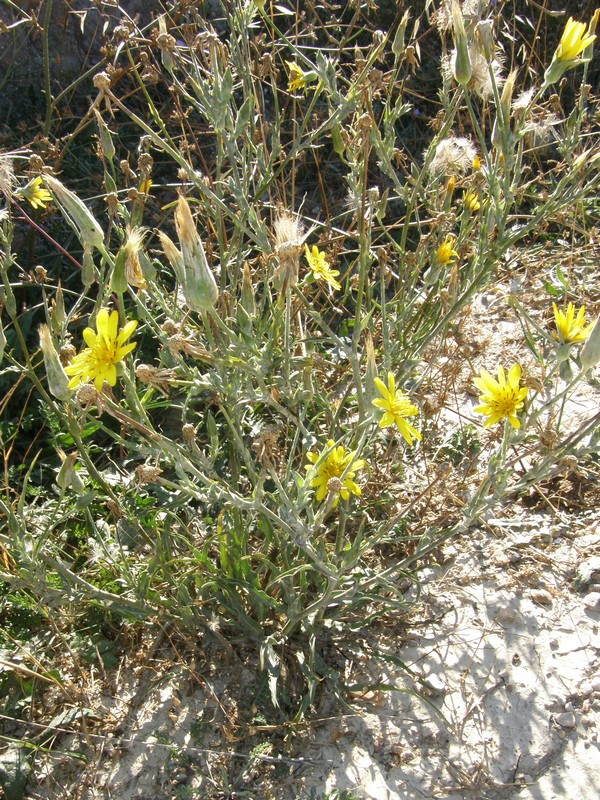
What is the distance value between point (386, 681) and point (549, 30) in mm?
3925

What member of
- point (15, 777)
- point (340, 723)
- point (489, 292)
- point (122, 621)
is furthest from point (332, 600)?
point (489, 292)

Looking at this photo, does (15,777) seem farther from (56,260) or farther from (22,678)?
(56,260)

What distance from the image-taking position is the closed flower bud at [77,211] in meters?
1.58

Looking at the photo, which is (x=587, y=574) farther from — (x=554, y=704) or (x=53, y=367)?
(x=53, y=367)

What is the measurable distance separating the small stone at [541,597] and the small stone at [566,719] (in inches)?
13.2

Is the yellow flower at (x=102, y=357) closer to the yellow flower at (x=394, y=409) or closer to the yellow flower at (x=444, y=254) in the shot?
the yellow flower at (x=394, y=409)

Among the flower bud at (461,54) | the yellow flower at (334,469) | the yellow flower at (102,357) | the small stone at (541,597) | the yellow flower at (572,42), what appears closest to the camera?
the yellow flower at (102,357)

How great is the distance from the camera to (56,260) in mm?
3469

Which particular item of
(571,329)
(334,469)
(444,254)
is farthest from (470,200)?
(334,469)

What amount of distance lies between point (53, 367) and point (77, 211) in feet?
1.20

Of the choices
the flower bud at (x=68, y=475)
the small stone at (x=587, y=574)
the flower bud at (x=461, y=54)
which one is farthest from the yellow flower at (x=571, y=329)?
the flower bud at (x=68, y=475)

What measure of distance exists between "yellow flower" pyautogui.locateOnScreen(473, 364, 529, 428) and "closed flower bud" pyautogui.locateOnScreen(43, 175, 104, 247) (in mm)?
936

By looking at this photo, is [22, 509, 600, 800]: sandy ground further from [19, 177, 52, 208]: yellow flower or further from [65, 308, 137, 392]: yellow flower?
[19, 177, 52, 208]: yellow flower

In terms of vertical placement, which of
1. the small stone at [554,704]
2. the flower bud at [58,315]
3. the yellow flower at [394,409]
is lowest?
the flower bud at [58,315]
